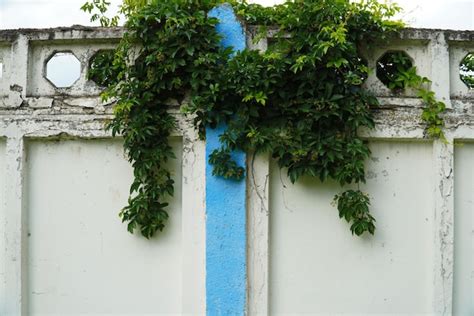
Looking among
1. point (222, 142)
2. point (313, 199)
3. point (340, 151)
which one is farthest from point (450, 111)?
point (222, 142)

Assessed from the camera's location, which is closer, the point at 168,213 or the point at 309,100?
the point at 309,100

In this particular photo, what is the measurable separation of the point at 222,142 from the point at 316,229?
1.05 meters

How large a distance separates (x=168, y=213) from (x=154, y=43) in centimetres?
135

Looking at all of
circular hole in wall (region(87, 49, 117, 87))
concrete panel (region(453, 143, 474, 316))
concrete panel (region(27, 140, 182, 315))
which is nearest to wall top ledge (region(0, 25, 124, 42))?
circular hole in wall (region(87, 49, 117, 87))

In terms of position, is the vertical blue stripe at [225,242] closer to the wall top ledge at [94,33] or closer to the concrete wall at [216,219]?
the concrete wall at [216,219]

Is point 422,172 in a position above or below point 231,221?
above

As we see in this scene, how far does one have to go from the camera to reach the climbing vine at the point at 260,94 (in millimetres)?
3270

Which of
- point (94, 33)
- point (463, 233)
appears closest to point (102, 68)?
point (94, 33)

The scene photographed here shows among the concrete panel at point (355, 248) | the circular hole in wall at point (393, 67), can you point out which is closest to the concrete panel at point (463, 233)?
the concrete panel at point (355, 248)

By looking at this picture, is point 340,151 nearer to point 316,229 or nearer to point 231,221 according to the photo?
point 316,229

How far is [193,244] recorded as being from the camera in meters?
3.46

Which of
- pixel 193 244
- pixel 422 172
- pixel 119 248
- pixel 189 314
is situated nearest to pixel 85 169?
pixel 119 248

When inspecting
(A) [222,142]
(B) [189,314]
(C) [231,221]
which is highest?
(A) [222,142]

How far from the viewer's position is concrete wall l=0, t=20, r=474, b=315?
3463 millimetres
